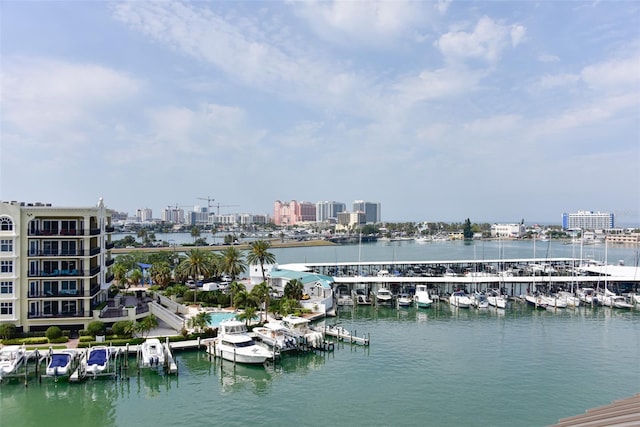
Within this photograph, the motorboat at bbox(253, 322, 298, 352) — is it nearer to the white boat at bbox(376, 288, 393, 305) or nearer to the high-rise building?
the high-rise building

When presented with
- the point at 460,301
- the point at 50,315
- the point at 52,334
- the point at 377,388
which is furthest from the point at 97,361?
the point at 460,301

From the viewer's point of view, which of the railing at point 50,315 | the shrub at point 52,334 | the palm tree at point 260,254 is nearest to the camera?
the shrub at point 52,334

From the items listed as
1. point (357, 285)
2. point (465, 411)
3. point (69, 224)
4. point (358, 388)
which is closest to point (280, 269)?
point (357, 285)

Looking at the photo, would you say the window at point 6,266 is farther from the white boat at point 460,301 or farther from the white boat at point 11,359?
the white boat at point 460,301

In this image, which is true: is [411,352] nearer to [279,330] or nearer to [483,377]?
[483,377]

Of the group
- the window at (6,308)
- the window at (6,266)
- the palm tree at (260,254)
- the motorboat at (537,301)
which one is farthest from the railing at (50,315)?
the motorboat at (537,301)

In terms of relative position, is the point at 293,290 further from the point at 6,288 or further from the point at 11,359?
the point at 11,359

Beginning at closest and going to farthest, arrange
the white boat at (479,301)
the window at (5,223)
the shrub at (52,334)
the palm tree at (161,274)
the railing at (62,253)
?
the shrub at (52,334)
the window at (5,223)
the railing at (62,253)
the white boat at (479,301)
the palm tree at (161,274)
